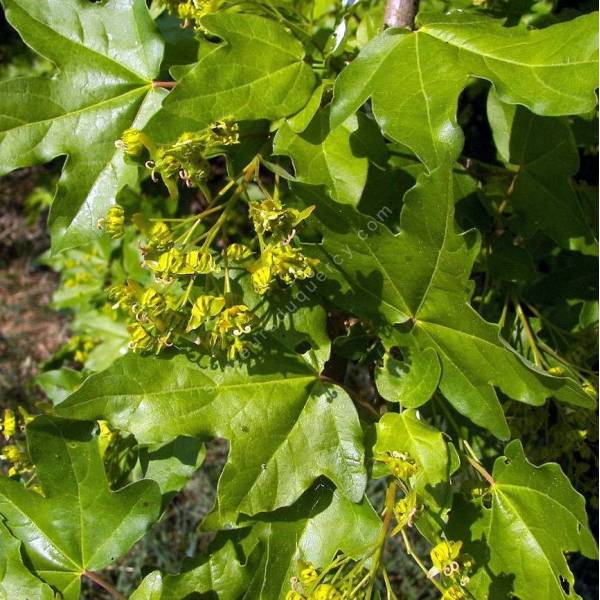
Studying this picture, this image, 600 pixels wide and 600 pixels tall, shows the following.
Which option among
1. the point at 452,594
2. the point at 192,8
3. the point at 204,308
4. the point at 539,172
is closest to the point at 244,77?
the point at 192,8

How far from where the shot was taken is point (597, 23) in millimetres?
1192

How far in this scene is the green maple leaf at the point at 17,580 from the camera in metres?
1.39

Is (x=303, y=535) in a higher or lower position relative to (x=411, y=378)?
lower

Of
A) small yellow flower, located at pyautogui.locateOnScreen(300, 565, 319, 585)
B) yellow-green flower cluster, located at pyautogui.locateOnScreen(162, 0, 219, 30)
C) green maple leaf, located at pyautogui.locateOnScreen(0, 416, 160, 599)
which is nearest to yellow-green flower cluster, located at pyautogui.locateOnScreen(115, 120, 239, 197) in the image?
yellow-green flower cluster, located at pyautogui.locateOnScreen(162, 0, 219, 30)

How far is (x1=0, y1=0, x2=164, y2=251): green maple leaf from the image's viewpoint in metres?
1.43

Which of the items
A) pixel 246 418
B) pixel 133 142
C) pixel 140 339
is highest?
pixel 133 142

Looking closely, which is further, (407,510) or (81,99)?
(81,99)

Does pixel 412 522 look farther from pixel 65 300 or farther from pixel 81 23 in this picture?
pixel 65 300

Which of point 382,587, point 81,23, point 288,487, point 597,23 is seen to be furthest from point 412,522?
point 382,587

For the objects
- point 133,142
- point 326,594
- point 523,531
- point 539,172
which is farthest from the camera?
point 539,172

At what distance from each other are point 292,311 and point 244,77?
0.42 meters

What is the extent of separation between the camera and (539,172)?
1.67 m

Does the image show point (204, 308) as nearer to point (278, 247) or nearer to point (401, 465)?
point (278, 247)

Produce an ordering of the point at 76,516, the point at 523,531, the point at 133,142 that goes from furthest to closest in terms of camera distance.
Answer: the point at 76,516 → the point at 523,531 → the point at 133,142
